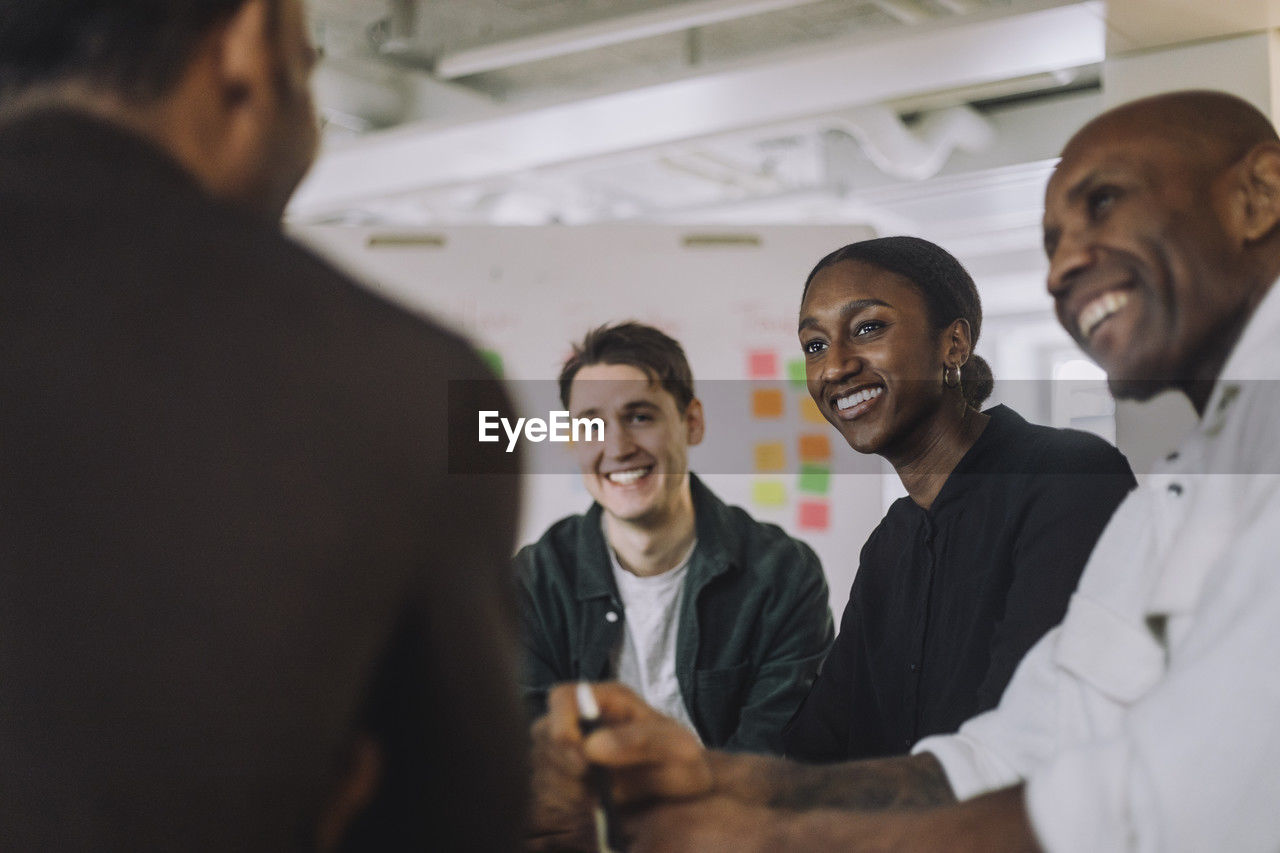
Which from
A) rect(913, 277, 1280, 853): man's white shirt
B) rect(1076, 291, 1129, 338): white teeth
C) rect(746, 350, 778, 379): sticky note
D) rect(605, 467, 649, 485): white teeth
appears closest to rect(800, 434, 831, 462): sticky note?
rect(746, 350, 778, 379): sticky note

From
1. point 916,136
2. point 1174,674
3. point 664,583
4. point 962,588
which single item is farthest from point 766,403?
point 916,136

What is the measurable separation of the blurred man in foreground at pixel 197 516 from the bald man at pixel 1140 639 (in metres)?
0.43

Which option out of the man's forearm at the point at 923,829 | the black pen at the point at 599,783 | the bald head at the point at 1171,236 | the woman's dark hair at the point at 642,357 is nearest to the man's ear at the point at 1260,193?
Result: the bald head at the point at 1171,236

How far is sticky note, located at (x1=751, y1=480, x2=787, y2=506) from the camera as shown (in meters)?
2.27

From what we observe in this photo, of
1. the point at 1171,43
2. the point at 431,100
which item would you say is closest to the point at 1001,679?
the point at 1171,43

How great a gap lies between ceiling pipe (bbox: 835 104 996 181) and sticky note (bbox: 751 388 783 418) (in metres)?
2.63

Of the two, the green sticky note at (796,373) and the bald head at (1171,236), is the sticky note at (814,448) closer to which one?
the green sticky note at (796,373)

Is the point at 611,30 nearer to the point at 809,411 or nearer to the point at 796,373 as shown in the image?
the point at 796,373

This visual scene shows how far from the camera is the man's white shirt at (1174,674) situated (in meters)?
0.88

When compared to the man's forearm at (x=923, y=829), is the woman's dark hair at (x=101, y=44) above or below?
above

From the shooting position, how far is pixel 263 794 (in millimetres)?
689

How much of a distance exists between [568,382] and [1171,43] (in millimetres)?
1330

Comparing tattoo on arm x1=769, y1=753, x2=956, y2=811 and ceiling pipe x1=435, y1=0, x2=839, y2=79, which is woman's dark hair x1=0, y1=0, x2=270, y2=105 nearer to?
tattoo on arm x1=769, y1=753, x2=956, y2=811

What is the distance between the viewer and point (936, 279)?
1.64 metres
